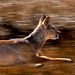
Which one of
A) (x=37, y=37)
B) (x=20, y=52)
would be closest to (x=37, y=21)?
(x=37, y=37)

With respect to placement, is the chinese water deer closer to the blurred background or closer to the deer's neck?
the deer's neck

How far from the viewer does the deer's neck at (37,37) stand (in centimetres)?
429

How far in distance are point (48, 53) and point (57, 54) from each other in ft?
0.63

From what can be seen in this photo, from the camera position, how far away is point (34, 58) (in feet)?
13.7

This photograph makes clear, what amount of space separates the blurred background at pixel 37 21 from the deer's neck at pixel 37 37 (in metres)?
0.63

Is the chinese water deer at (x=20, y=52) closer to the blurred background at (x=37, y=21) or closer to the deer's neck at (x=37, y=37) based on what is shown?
the deer's neck at (x=37, y=37)

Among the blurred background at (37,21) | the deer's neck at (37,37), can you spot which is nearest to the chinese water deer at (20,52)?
the deer's neck at (37,37)

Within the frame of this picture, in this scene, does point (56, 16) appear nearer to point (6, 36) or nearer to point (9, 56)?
point (6, 36)

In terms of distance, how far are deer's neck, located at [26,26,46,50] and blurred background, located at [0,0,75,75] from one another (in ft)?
2.07

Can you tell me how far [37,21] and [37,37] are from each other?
1448 millimetres

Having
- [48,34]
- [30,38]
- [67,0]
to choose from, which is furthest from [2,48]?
[67,0]

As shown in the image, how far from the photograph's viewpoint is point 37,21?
18.9ft

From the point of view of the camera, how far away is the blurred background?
17.0ft

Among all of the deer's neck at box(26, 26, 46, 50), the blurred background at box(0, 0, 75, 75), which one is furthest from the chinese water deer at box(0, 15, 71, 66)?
the blurred background at box(0, 0, 75, 75)
